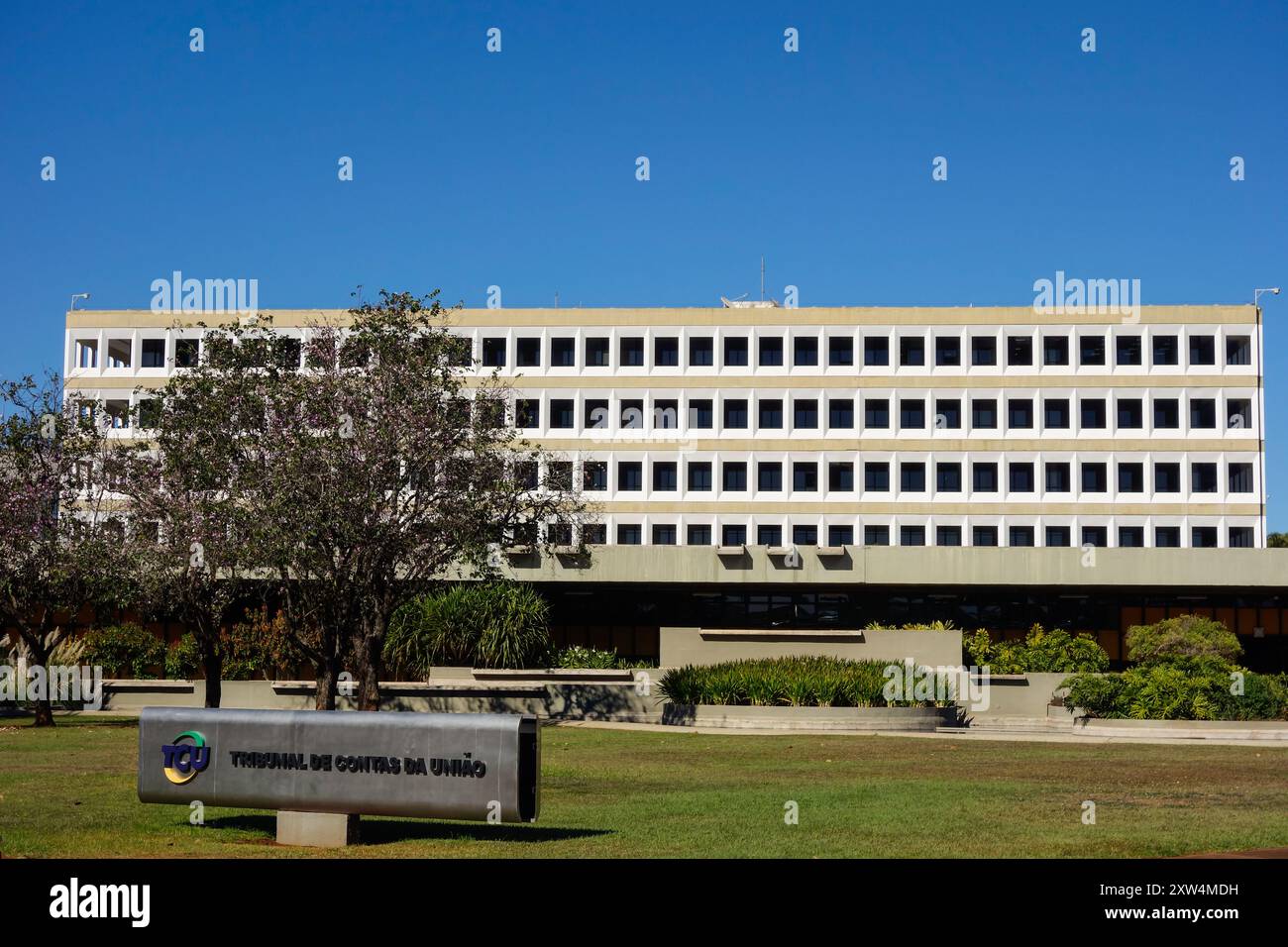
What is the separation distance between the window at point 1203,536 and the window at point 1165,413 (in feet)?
15.7

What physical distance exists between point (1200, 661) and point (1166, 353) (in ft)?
104

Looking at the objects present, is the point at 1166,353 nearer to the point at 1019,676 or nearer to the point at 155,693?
the point at 1019,676

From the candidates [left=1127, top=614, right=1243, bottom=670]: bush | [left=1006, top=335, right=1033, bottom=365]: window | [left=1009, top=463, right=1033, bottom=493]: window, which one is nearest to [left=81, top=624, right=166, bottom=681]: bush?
[left=1127, top=614, right=1243, bottom=670]: bush

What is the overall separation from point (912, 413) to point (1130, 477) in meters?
10.2

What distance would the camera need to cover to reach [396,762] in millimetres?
14805

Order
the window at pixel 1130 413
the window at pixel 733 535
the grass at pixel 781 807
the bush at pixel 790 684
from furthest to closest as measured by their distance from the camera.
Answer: the window at pixel 733 535
the window at pixel 1130 413
the bush at pixel 790 684
the grass at pixel 781 807

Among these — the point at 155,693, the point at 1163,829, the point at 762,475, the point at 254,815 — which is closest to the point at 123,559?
the point at 155,693

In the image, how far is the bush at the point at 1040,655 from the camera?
156 feet

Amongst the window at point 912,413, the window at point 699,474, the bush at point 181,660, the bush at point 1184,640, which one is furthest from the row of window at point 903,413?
the bush at point 181,660

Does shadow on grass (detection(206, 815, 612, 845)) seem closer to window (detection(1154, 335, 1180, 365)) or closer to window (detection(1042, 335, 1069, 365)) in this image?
window (detection(1042, 335, 1069, 365))

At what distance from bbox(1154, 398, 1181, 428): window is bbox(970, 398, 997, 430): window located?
23.6ft

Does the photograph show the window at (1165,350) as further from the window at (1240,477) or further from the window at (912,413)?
the window at (912,413)

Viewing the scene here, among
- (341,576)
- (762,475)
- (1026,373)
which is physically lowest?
(341,576)

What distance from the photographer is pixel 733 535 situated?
66812 mm
